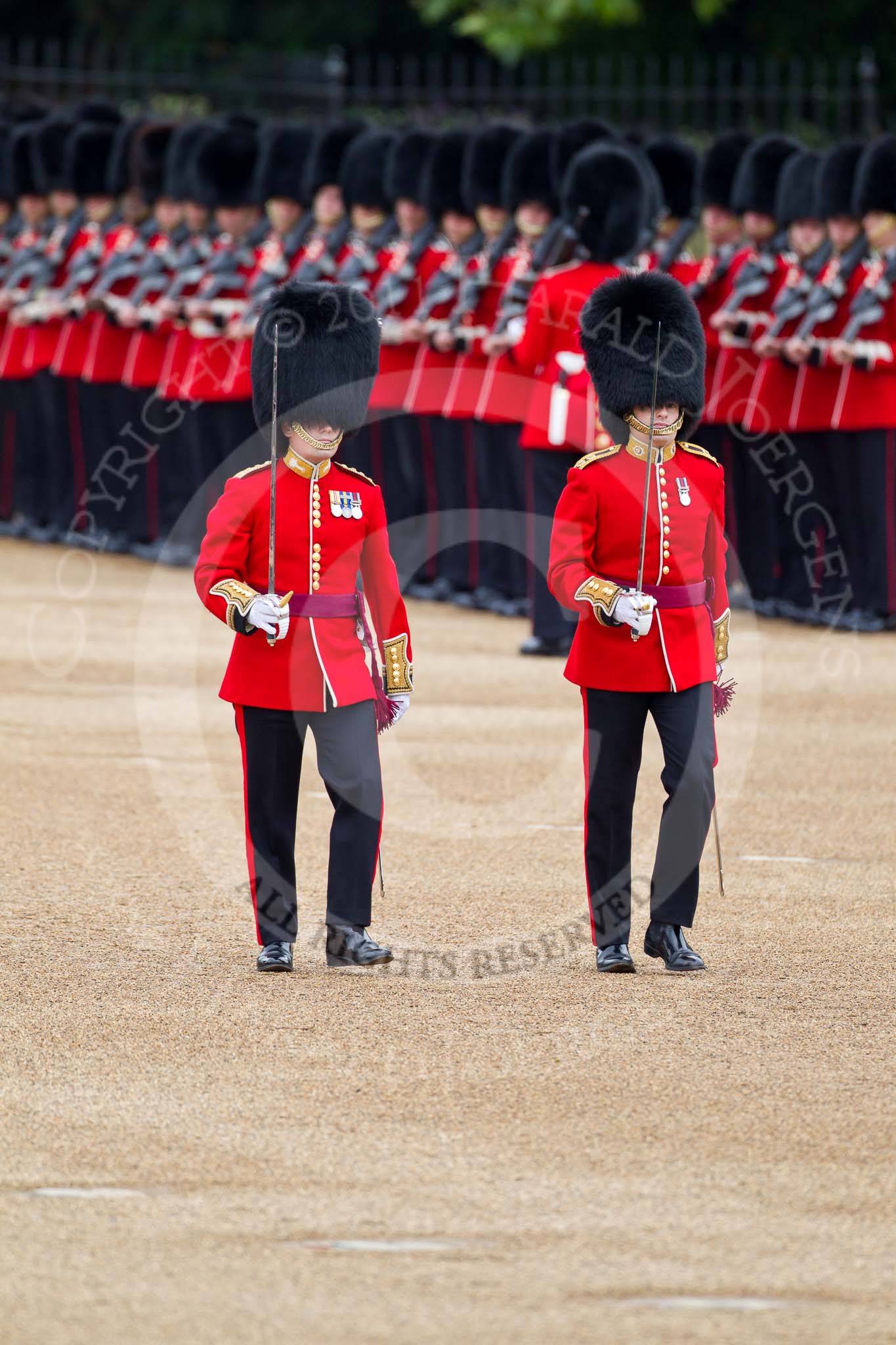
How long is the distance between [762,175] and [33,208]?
13.2 feet

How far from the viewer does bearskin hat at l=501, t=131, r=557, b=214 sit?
30.1ft

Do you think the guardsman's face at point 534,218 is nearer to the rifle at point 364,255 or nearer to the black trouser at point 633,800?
the rifle at point 364,255

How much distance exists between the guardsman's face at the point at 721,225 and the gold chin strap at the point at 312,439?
5.38 meters

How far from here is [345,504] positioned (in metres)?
4.38

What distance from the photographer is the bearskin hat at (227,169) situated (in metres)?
10.9

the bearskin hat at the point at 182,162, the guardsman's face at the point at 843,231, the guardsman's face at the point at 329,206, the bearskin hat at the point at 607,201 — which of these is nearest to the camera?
the bearskin hat at the point at 607,201

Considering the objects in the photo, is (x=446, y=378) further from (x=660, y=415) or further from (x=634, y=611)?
(x=634, y=611)

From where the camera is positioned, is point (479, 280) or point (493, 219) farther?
point (493, 219)

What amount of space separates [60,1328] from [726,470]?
694 centimetres

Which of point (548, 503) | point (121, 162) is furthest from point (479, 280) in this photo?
point (121, 162)

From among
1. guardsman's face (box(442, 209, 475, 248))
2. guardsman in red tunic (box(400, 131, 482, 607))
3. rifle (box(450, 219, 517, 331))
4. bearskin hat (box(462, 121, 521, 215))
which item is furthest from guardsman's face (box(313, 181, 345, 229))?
rifle (box(450, 219, 517, 331))

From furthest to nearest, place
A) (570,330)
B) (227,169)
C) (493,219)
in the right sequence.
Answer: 1. (227,169)
2. (493,219)
3. (570,330)

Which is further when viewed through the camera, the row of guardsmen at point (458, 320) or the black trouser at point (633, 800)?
the row of guardsmen at point (458, 320)

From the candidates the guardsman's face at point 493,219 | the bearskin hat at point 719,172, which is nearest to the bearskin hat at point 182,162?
the guardsman's face at point 493,219
